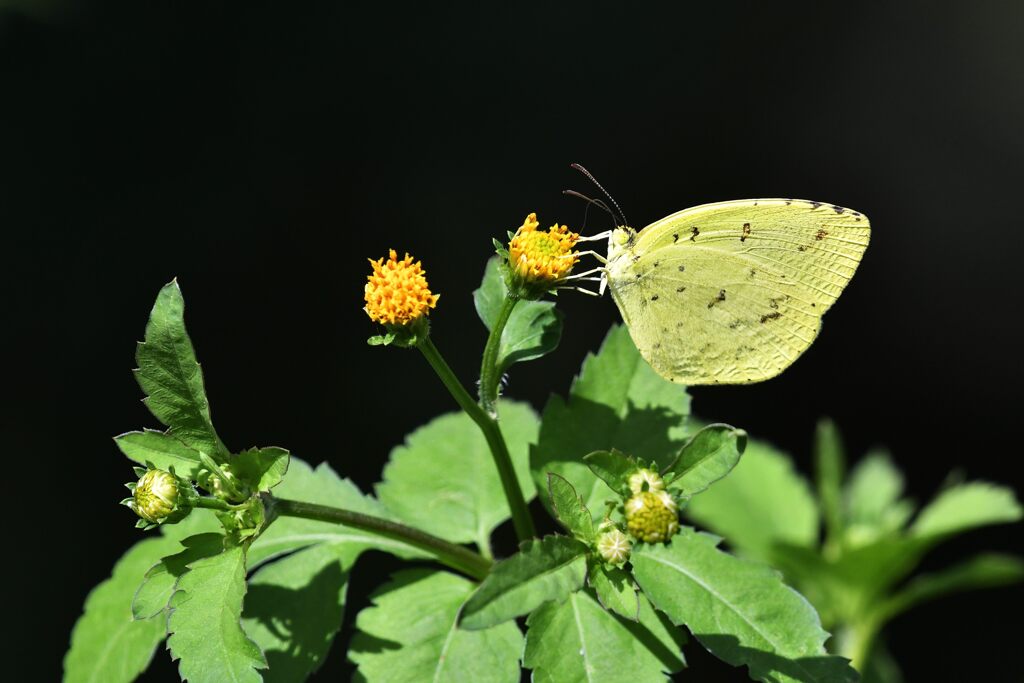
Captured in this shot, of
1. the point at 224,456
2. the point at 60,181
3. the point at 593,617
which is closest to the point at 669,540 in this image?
the point at 593,617

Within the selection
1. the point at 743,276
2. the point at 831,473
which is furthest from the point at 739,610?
the point at 831,473

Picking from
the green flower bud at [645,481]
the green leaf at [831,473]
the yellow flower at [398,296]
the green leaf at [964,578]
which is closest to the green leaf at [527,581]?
the green flower bud at [645,481]

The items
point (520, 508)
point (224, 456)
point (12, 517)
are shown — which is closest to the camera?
point (224, 456)

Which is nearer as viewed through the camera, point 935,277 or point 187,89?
point 187,89

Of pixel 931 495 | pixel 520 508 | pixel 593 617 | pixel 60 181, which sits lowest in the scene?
pixel 931 495

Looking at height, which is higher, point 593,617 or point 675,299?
point 675,299

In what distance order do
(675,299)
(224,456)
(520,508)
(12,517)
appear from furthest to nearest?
(12,517), (675,299), (520,508), (224,456)

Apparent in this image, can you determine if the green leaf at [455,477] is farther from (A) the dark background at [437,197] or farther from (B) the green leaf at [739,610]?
(A) the dark background at [437,197]

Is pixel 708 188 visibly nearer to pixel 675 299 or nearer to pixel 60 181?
pixel 675 299
